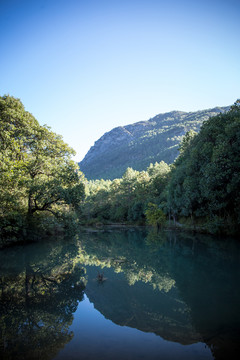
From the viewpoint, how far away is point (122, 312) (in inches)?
282

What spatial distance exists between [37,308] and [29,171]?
16535mm

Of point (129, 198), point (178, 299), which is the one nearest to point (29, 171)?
point (178, 299)

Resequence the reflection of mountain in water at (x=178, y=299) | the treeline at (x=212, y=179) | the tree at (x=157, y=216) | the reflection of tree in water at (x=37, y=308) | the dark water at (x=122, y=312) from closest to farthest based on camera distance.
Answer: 1. the dark water at (x=122, y=312)
2. the reflection of tree in water at (x=37, y=308)
3. the reflection of mountain in water at (x=178, y=299)
4. the treeline at (x=212, y=179)
5. the tree at (x=157, y=216)

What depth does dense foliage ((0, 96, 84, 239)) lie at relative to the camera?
18516 millimetres

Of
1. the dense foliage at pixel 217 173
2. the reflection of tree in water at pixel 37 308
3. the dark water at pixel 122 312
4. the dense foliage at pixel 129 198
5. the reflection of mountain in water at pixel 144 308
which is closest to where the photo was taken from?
the dark water at pixel 122 312

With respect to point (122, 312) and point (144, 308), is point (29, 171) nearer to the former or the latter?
point (122, 312)

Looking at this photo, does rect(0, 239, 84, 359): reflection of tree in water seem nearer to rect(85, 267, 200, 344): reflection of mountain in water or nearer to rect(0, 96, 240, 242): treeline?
rect(85, 267, 200, 344): reflection of mountain in water

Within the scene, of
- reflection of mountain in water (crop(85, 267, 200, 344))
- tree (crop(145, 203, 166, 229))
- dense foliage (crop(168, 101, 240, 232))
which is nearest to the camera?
reflection of mountain in water (crop(85, 267, 200, 344))

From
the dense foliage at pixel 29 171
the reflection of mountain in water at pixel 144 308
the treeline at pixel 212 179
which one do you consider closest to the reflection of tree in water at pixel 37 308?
Answer: the reflection of mountain in water at pixel 144 308

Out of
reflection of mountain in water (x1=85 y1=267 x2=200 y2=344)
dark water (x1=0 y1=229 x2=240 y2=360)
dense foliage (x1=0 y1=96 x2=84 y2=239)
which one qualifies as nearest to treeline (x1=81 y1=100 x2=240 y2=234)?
dark water (x1=0 y1=229 x2=240 y2=360)

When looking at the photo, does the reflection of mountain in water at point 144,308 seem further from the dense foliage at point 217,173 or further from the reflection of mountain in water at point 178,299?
the dense foliage at point 217,173

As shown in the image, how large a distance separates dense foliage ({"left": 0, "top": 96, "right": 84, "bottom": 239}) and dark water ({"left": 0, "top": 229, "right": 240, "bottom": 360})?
25.8ft

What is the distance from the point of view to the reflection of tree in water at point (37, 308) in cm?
515

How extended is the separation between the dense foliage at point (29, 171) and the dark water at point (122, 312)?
25.8ft
